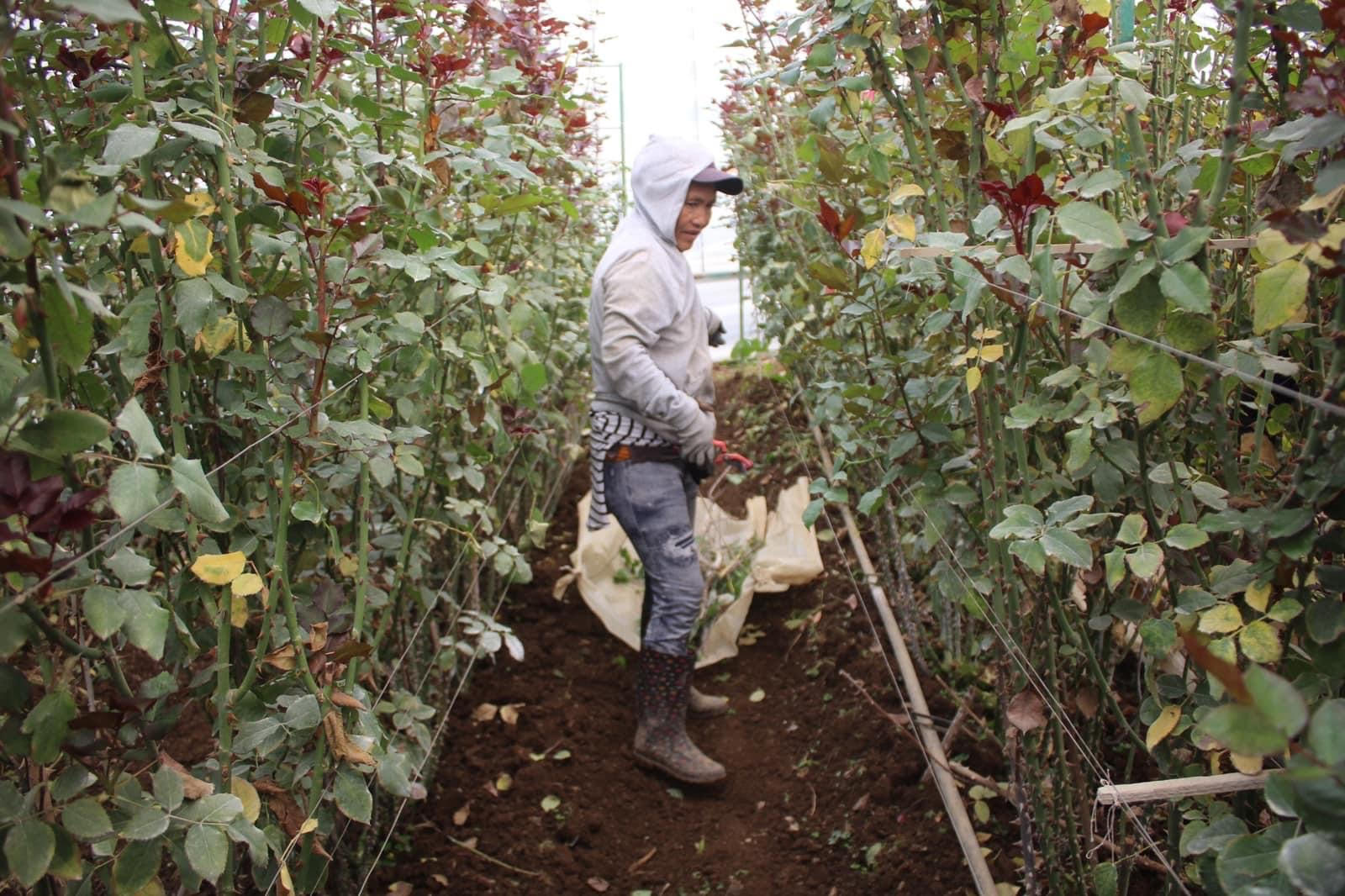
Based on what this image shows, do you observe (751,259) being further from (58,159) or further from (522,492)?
(58,159)

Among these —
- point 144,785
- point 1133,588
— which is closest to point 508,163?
point 144,785

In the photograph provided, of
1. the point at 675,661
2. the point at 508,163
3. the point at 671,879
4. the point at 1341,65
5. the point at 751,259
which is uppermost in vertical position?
the point at 1341,65

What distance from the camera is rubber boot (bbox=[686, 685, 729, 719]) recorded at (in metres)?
3.76

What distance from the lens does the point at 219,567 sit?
137cm

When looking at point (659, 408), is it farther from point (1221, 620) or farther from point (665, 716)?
point (1221, 620)

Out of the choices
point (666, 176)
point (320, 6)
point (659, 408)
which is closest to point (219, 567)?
point (320, 6)

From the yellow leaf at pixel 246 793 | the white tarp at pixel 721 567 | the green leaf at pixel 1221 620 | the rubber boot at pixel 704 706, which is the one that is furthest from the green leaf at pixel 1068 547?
the white tarp at pixel 721 567

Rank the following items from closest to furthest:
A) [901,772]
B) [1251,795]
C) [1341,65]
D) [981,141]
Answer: [1341,65]
[1251,795]
[981,141]
[901,772]

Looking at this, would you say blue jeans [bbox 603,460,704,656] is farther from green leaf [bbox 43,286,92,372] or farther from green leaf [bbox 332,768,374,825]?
green leaf [bbox 43,286,92,372]

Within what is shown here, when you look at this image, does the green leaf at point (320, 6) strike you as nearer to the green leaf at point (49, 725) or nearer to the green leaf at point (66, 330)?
the green leaf at point (66, 330)

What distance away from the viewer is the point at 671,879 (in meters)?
2.93

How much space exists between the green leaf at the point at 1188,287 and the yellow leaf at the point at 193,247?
1.11 m

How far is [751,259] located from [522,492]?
84.6 inches

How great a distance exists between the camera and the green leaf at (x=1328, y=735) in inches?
27.9
